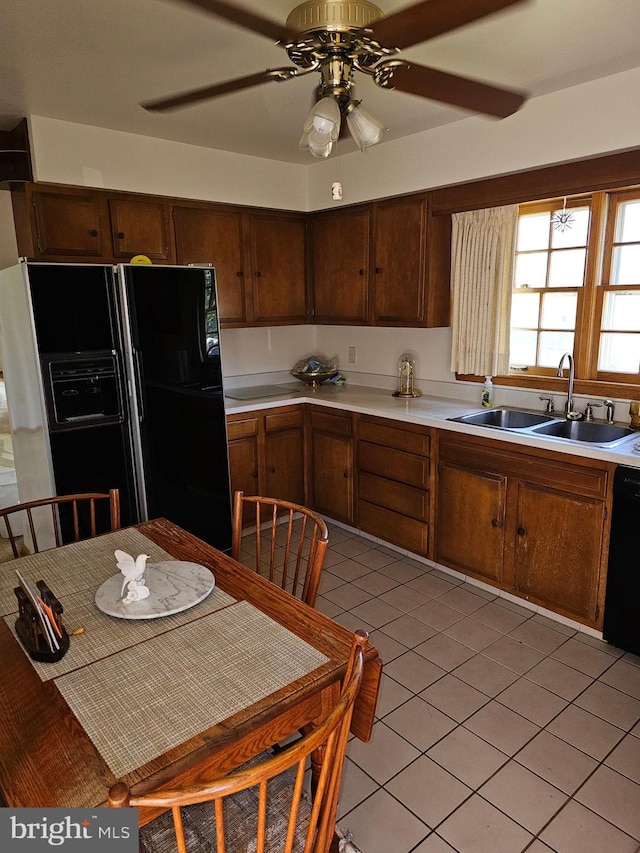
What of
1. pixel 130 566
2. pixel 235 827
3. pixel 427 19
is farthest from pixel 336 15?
pixel 235 827

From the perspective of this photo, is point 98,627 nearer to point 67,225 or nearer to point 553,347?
point 67,225

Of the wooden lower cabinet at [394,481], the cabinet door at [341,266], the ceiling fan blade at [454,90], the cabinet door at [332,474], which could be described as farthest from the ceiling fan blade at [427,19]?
the cabinet door at [332,474]

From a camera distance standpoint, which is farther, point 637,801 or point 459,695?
point 459,695

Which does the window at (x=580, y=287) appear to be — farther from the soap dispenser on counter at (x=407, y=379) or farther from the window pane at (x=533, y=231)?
the soap dispenser on counter at (x=407, y=379)

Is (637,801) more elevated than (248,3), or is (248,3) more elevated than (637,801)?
Answer: (248,3)

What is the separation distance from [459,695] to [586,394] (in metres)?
1.71

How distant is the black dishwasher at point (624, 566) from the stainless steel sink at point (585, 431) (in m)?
0.42

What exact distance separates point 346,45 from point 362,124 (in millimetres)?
224

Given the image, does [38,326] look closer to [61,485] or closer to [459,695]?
[61,485]

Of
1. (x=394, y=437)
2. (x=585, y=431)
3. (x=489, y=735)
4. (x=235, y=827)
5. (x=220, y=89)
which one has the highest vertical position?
(x=220, y=89)

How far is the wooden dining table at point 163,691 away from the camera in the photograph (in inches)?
→ 39.9

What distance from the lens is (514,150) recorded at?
289cm

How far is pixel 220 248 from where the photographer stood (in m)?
3.80

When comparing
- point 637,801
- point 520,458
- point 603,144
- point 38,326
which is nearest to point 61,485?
point 38,326
